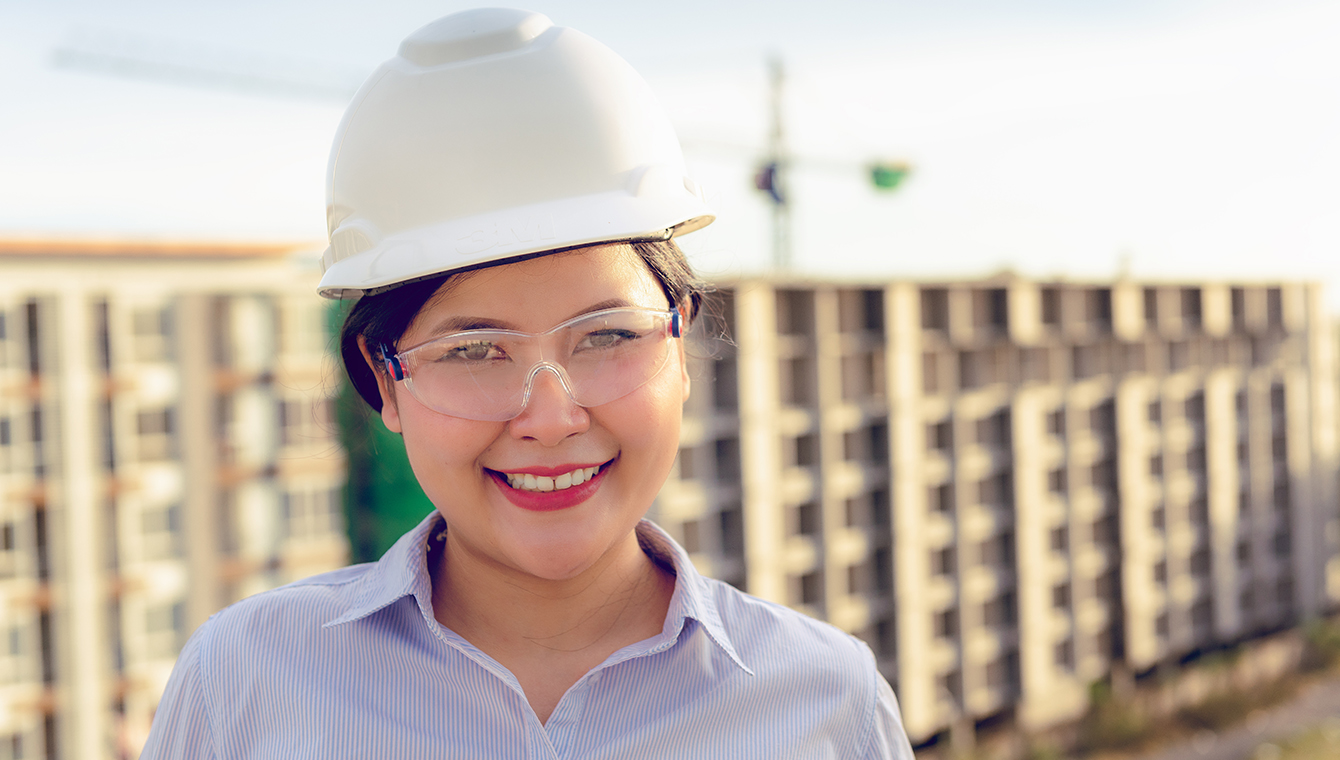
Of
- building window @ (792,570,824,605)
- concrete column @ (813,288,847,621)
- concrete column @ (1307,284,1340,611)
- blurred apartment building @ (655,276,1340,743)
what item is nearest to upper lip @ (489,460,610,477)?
blurred apartment building @ (655,276,1340,743)

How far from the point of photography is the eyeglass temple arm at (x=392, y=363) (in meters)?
1.16

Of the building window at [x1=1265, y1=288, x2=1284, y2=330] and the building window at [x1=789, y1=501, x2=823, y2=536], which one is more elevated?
the building window at [x1=1265, y1=288, x2=1284, y2=330]

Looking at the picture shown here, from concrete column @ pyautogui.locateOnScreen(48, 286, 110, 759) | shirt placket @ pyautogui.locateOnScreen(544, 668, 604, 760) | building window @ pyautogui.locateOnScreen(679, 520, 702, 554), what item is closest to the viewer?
shirt placket @ pyautogui.locateOnScreen(544, 668, 604, 760)

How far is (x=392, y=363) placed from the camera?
3.84 feet

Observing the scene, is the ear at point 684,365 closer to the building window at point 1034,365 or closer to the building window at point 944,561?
the building window at point 944,561

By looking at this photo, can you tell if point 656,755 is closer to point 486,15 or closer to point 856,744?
point 856,744

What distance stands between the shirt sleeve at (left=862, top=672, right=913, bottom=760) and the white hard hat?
0.70 metres

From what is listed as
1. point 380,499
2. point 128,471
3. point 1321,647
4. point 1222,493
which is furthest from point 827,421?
point 1321,647

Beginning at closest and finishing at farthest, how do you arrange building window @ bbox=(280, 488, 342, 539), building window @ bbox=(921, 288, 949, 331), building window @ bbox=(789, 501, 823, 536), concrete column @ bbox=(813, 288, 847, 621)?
1. concrete column @ bbox=(813, 288, 847, 621)
2. building window @ bbox=(789, 501, 823, 536)
3. building window @ bbox=(921, 288, 949, 331)
4. building window @ bbox=(280, 488, 342, 539)

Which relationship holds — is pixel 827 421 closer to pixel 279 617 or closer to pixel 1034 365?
pixel 1034 365

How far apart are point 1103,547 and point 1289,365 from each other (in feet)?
23.3

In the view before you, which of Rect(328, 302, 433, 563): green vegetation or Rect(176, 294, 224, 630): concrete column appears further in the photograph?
Rect(176, 294, 224, 630): concrete column

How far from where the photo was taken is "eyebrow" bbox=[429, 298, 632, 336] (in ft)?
3.65

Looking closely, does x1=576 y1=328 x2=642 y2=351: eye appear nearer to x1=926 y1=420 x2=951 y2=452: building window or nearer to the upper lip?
the upper lip
